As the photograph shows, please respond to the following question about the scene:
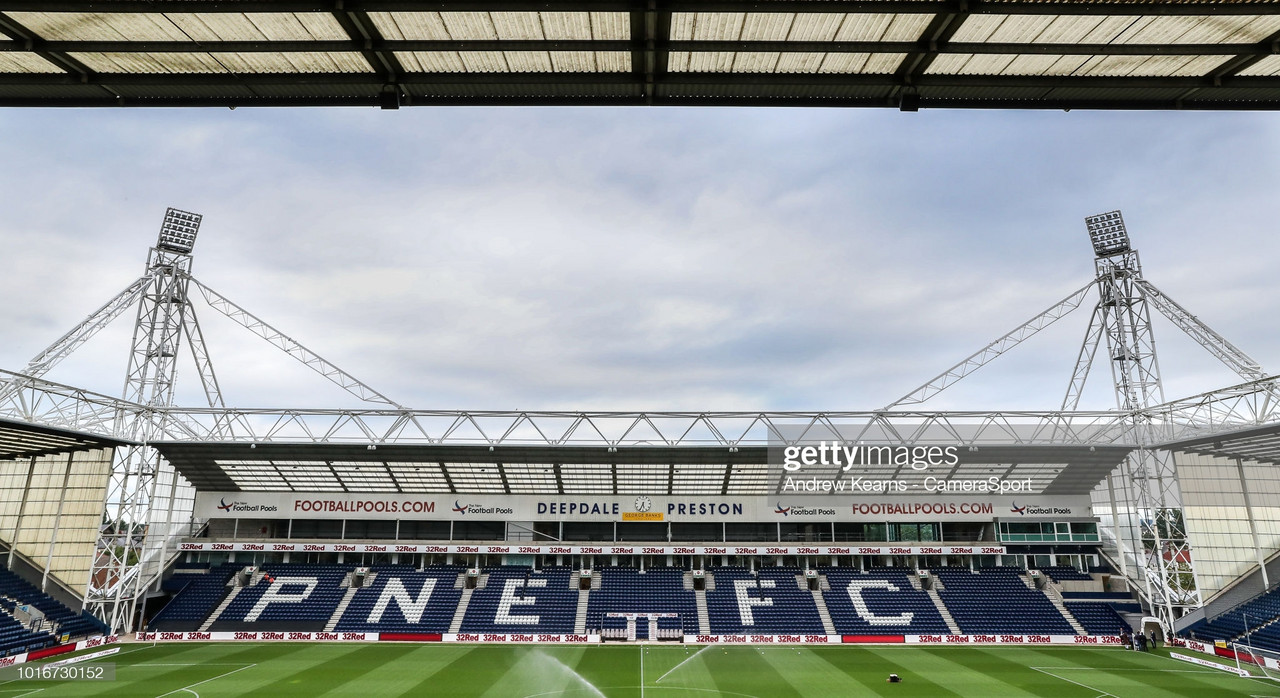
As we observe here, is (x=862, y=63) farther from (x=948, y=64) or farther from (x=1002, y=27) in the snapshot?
(x=1002, y=27)

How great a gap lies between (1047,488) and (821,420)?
74.7 feet

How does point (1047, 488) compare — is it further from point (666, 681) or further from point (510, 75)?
point (510, 75)

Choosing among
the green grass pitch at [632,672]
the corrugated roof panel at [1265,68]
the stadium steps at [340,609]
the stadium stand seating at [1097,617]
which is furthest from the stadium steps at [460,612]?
the corrugated roof panel at [1265,68]

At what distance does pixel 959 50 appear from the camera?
8.02m

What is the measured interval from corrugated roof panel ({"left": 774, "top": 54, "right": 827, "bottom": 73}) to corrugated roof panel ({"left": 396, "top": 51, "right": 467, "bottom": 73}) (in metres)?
3.89

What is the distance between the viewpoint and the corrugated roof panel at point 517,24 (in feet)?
24.9

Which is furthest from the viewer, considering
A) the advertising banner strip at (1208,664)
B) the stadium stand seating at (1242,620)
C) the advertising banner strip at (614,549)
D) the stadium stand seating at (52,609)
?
the advertising banner strip at (614,549)

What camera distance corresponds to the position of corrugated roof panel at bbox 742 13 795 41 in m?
7.62

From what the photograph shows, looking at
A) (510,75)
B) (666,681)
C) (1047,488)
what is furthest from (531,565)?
(510,75)

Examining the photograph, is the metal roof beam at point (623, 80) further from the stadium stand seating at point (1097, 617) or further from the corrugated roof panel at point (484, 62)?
the stadium stand seating at point (1097, 617)

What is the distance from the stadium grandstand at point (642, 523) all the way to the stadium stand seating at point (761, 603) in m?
0.23

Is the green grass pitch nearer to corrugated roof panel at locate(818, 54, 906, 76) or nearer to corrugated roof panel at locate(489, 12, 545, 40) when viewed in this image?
corrugated roof panel at locate(818, 54, 906, 76)

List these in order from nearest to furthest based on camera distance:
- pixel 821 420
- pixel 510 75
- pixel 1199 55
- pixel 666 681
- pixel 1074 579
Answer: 1. pixel 1199 55
2. pixel 510 75
3. pixel 666 681
4. pixel 821 420
5. pixel 1074 579

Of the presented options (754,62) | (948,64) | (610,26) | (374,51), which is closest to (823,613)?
(948,64)
